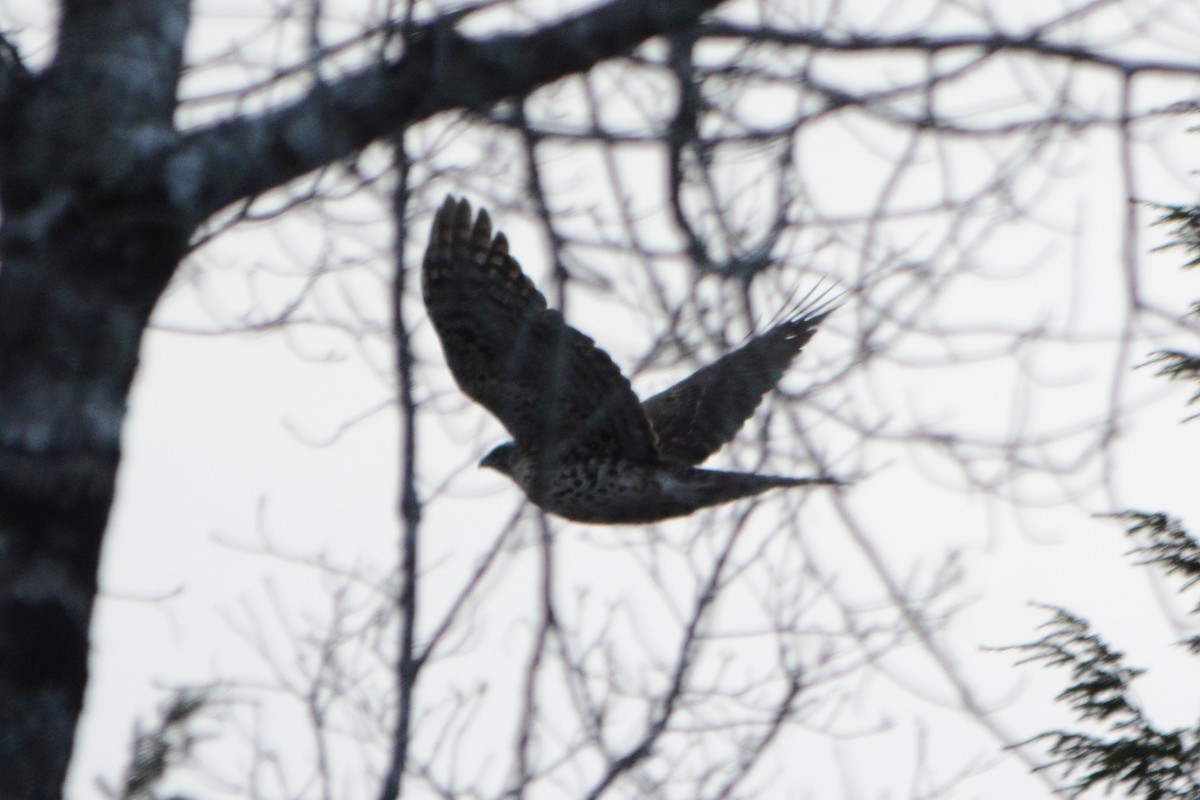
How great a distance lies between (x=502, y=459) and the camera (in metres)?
4.98

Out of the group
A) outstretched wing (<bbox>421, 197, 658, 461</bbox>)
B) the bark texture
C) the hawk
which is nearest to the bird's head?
the hawk

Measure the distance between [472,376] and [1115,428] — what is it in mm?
1696

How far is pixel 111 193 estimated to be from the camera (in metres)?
3.04

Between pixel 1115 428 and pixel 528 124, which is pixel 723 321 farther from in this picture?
pixel 1115 428

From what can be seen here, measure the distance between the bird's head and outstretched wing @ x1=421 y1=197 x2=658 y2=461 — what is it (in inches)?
13.3

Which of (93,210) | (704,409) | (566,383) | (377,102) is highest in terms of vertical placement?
(704,409)

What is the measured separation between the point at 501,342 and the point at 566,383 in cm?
28

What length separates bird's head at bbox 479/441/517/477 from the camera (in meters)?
4.91

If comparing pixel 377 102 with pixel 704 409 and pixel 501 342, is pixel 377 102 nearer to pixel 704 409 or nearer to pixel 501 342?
pixel 501 342

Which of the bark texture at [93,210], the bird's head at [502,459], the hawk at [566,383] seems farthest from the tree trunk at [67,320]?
the bird's head at [502,459]

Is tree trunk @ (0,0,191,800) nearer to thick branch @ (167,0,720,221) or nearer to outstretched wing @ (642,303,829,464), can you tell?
thick branch @ (167,0,720,221)

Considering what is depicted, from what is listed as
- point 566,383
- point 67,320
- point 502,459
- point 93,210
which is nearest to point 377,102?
point 93,210

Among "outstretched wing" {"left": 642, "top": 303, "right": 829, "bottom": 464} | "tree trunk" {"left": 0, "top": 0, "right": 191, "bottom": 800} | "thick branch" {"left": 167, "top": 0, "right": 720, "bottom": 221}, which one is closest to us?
"tree trunk" {"left": 0, "top": 0, "right": 191, "bottom": 800}

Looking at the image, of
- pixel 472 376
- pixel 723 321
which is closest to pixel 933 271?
pixel 723 321
